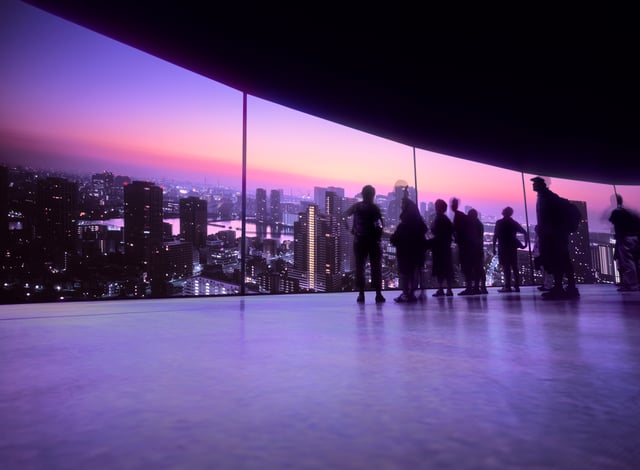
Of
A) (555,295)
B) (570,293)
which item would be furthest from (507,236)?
(555,295)

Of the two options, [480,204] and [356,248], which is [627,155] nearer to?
[480,204]

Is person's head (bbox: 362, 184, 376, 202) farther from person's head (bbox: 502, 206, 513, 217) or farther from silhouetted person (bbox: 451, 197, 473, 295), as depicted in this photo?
person's head (bbox: 502, 206, 513, 217)

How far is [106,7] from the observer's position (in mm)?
4387

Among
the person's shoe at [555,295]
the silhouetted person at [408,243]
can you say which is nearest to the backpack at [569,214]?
the person's shoe at [555,295]

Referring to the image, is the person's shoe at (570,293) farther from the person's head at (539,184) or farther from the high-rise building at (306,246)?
the high-rise building at (306,246)

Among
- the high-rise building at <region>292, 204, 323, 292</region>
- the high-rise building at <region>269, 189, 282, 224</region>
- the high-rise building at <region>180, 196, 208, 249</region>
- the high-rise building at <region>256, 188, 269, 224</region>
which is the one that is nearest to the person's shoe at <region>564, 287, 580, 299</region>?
the high-rise building at <region>292, 204, 323, 292</region>

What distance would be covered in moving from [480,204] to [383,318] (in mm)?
4773

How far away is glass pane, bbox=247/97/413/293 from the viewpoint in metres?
6.70

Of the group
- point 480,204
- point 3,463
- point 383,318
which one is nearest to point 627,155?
point 480,204

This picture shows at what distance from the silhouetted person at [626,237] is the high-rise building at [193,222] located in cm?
712

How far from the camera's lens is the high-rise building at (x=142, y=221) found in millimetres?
5652

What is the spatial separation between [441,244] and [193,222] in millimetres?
4168

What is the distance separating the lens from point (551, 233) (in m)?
4.66

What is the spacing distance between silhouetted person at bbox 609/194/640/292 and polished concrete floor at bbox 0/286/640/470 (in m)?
5.49
